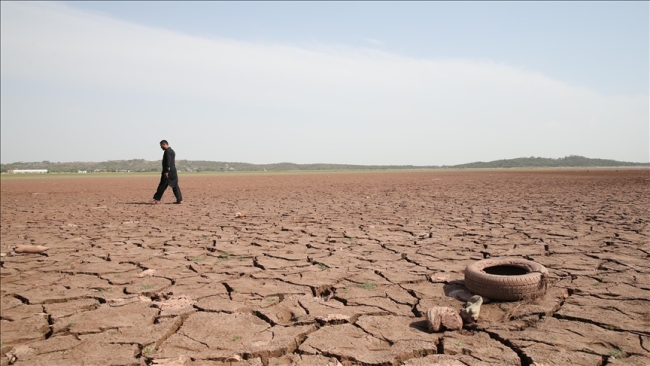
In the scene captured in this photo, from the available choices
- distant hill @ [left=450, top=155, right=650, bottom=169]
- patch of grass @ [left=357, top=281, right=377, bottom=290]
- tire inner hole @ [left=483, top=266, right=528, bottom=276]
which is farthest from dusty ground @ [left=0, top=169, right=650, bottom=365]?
distant hill @ [left=450, top=155, right=650, bottom=169]

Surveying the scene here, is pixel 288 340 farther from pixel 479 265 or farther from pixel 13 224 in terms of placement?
pixel 13 224

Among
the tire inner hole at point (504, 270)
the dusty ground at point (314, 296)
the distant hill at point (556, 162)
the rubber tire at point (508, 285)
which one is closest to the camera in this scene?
the dusty ground at point (314, 296)

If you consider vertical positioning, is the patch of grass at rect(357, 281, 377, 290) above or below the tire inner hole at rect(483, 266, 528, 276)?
below

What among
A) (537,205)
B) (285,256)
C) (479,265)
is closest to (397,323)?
(479,265)

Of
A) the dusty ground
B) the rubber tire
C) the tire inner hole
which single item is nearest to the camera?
the dusty ground

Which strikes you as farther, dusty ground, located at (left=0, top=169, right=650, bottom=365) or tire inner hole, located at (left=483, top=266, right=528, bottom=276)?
tire inner hole, located at (left=483, top=266, right=528, bottom=276)

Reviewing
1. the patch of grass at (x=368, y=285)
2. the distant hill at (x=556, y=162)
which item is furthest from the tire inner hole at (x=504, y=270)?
the distant hill at (x=556, y=162)

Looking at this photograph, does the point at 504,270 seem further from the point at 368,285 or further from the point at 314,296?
the point at 314,296

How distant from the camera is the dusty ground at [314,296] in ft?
7.07

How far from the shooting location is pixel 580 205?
8.16 m

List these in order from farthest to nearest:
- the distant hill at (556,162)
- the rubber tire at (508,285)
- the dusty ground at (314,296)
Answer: the distant hill at (556,162) → the rubber tire at (508,285) → the dusty ground at (314,296)

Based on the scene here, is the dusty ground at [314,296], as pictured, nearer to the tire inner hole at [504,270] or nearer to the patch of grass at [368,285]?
the patch of grass at [368,285]

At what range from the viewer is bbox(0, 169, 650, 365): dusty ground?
84.8 inches

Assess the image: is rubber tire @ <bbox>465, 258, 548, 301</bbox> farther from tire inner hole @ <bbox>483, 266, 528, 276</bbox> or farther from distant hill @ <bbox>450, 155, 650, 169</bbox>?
distant hill @ <bbox>450, 155, 650, 169</bbox>
